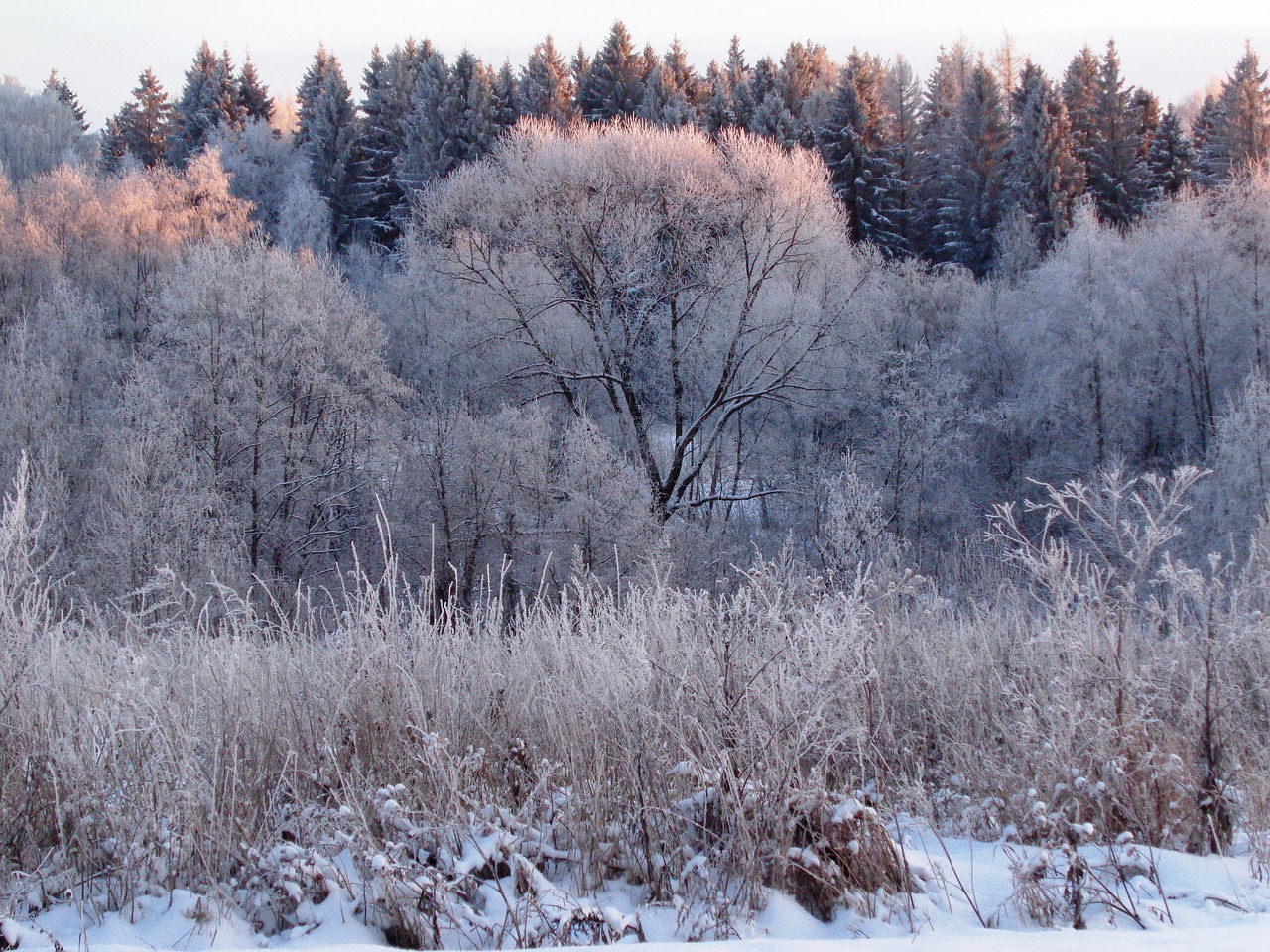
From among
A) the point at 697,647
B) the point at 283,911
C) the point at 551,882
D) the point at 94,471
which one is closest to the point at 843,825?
the point at 551,882

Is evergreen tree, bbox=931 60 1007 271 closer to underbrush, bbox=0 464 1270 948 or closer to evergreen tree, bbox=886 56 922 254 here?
evergreen tree, bbox=886 56 922 254

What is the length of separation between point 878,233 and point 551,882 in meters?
43.8

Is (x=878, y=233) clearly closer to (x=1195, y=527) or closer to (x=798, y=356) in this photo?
(x=798, y=356)

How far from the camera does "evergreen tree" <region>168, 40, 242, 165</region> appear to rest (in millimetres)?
53156

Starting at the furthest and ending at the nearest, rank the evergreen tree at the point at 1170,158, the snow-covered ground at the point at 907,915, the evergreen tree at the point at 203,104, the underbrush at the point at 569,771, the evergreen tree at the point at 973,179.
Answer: the evergreen tree at the point at 203,104
the evergreen tree at the point at 973,179
the evergreen tree at the point at 1170,158
the underbrush at the point at 569,771
the snow-covered ground at the point at 907,915

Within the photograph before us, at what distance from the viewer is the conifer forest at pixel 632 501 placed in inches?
139

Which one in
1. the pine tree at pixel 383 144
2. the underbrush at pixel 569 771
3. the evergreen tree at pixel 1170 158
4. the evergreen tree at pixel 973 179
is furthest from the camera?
the pine tree at pixel 383 144

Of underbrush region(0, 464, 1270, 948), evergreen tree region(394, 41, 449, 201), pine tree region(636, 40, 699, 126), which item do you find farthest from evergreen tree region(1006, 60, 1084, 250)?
underbrush region(0, 464, 1270, 948)

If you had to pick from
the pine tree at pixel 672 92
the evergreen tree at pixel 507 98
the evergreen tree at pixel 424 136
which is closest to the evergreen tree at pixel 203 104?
the evergreen tree at pixel 424 136

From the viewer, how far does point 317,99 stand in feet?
167

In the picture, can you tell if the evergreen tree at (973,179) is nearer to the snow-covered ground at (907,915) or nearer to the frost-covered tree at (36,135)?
the frost-covered tree at (36,135)

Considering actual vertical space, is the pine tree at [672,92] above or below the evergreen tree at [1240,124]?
above

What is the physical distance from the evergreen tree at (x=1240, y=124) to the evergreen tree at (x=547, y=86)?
3015 centimetres

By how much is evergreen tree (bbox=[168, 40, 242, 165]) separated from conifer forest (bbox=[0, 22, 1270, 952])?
1.00ft
